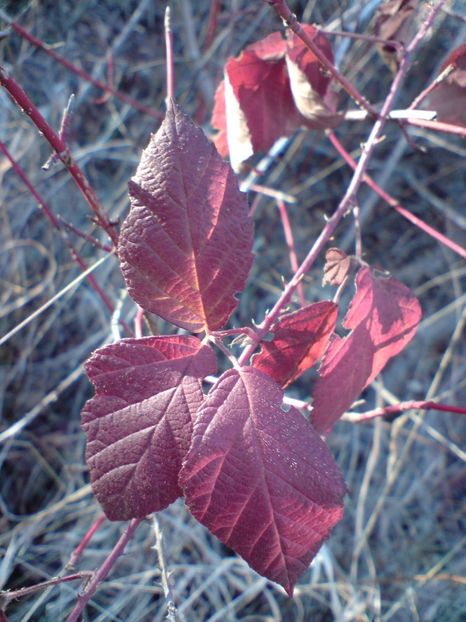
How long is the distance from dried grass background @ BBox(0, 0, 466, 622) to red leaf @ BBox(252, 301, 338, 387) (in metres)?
0.76

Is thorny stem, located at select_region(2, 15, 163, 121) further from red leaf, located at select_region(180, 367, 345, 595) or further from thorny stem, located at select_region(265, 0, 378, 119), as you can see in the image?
red leaf, located at select_region(180, 367, 345, 595)

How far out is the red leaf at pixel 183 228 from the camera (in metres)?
0.61

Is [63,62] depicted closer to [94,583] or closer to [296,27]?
[296,27]

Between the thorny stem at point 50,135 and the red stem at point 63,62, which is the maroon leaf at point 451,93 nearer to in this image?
the thorny stem at point 50,135

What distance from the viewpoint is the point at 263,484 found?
601mm

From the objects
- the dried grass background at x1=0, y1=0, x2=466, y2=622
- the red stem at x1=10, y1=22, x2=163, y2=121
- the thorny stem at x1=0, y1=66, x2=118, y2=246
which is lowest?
the dried grass background at x1=0, y1=0, x2=466, y2=622

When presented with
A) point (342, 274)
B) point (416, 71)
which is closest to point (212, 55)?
point (416, 71)

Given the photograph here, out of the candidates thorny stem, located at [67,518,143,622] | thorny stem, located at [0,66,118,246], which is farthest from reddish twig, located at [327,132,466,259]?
thorny stem, located at [67,518,143,622]

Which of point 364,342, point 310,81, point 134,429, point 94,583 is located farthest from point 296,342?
point 310,81

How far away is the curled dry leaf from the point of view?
91cm

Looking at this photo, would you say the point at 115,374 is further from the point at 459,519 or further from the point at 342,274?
the point at 459,519

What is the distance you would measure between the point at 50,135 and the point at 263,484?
47 cm

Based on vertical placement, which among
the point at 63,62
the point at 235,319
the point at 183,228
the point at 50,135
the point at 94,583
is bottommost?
the point at 235,319

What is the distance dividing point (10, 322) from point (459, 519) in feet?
4.25
